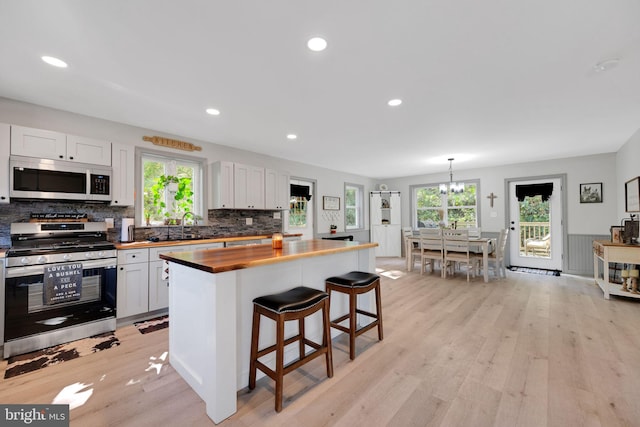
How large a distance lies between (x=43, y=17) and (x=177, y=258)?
1.69m

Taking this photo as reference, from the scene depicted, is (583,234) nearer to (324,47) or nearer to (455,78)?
(455,78)

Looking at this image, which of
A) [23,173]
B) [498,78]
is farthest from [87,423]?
[498,78]

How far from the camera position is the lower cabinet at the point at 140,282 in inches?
114

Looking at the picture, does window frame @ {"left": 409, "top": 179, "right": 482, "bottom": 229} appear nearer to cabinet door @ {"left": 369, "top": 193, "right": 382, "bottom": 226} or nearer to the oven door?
cabinet door @ {"left": 369, "top": 193, "right": 382, "bottom": 226}

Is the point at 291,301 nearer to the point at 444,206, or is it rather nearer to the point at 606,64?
the point at 606,64

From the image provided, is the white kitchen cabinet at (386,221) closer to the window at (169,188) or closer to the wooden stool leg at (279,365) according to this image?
the window at (169,188)

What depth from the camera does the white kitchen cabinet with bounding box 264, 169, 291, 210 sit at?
185 inches

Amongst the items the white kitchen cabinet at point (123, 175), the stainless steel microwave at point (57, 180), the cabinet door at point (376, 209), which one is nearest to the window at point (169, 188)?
the white kitchen cabinet at point (123, 175)

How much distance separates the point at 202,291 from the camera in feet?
5.68

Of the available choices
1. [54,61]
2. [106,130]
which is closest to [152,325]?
[106,130]

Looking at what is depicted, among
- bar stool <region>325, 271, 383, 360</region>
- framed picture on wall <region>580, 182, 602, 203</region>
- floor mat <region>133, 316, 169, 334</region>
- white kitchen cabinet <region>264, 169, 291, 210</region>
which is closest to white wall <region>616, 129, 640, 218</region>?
framed picture on wall <region>580, 182, 602, 203</region>

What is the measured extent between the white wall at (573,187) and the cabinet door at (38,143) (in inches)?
297

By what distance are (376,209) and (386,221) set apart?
0.48m

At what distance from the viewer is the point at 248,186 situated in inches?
173
